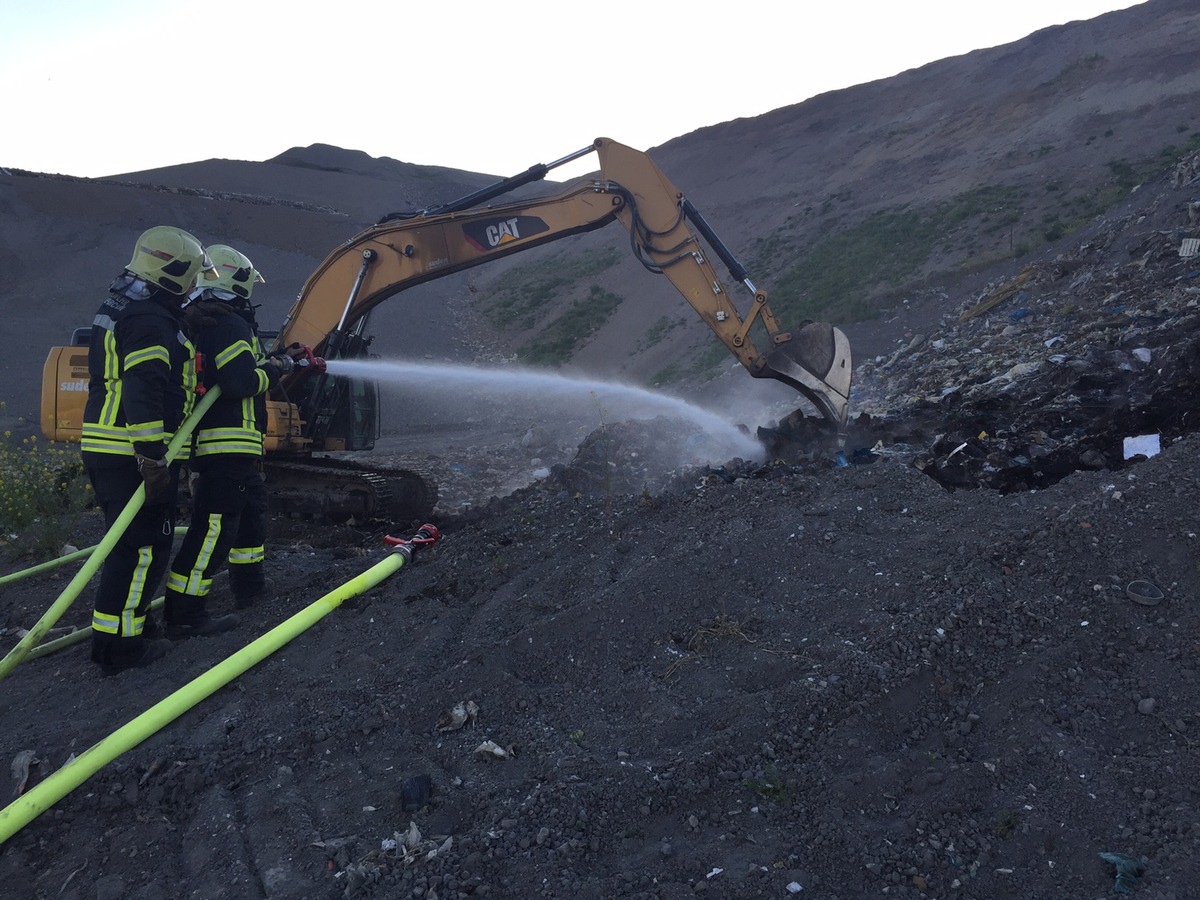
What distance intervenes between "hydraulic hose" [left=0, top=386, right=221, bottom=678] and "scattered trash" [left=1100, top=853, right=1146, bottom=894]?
15.4ft

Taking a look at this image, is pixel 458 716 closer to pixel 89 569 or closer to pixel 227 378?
pixel 89 569

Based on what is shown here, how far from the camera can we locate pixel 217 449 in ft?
18.3

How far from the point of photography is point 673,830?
123 inches

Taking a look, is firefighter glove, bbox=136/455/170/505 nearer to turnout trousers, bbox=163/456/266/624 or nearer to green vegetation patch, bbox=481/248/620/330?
turnout trousers, bbox=163/456/266/624

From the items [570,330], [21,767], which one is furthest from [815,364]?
[570,330]

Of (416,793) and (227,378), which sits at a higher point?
(227,378)

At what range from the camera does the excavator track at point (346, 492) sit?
8594 mm

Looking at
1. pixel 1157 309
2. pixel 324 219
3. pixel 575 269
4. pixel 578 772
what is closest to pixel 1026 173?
pixel 1157 309

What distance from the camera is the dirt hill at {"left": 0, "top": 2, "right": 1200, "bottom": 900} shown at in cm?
294

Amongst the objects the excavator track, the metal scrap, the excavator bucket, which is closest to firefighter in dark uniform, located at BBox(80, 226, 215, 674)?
the metal scrap

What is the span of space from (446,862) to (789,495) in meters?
3.73

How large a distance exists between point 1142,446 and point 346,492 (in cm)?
672

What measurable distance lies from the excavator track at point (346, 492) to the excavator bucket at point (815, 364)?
3569 millimetres

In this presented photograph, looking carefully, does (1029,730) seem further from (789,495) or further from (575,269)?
(575,269)
